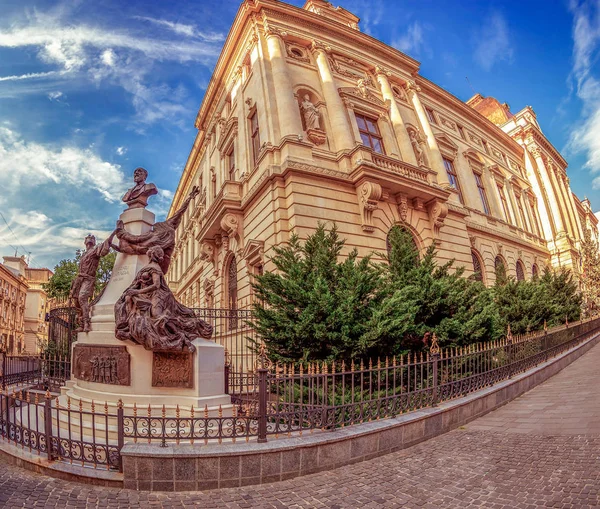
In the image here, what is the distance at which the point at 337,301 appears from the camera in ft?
21.5

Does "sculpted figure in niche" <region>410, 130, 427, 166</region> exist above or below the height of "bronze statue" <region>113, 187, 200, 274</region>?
above

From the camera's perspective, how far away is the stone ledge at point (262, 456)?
3.85 metres

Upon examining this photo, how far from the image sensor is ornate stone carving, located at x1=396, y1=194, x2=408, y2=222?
14539 mm

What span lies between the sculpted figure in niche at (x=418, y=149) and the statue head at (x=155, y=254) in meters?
14.5

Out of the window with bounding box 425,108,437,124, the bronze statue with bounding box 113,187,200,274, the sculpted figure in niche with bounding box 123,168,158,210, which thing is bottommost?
the bronze statue with bounding box 113,187,200,274

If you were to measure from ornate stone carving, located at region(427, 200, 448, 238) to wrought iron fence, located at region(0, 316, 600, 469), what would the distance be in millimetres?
7814

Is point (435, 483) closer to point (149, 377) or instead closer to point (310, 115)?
point (149, 377)

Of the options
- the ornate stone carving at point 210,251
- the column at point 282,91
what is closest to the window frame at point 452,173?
the column at point 282,91

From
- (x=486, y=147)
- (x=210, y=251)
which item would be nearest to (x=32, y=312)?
(x=210, y=251)

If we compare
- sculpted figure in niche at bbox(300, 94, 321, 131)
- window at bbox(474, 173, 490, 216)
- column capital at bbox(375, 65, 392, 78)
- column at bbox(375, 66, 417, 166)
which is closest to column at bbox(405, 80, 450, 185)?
column capital at bbox(375, 65, 392, 78)

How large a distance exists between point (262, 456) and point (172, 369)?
2368 millimetres

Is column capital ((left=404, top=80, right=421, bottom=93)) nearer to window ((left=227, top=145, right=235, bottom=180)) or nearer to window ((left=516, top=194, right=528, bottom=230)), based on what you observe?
window ((left=227, top=145, right=235, bottom=180))

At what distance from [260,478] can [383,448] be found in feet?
5.97

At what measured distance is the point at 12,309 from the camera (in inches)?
1891
